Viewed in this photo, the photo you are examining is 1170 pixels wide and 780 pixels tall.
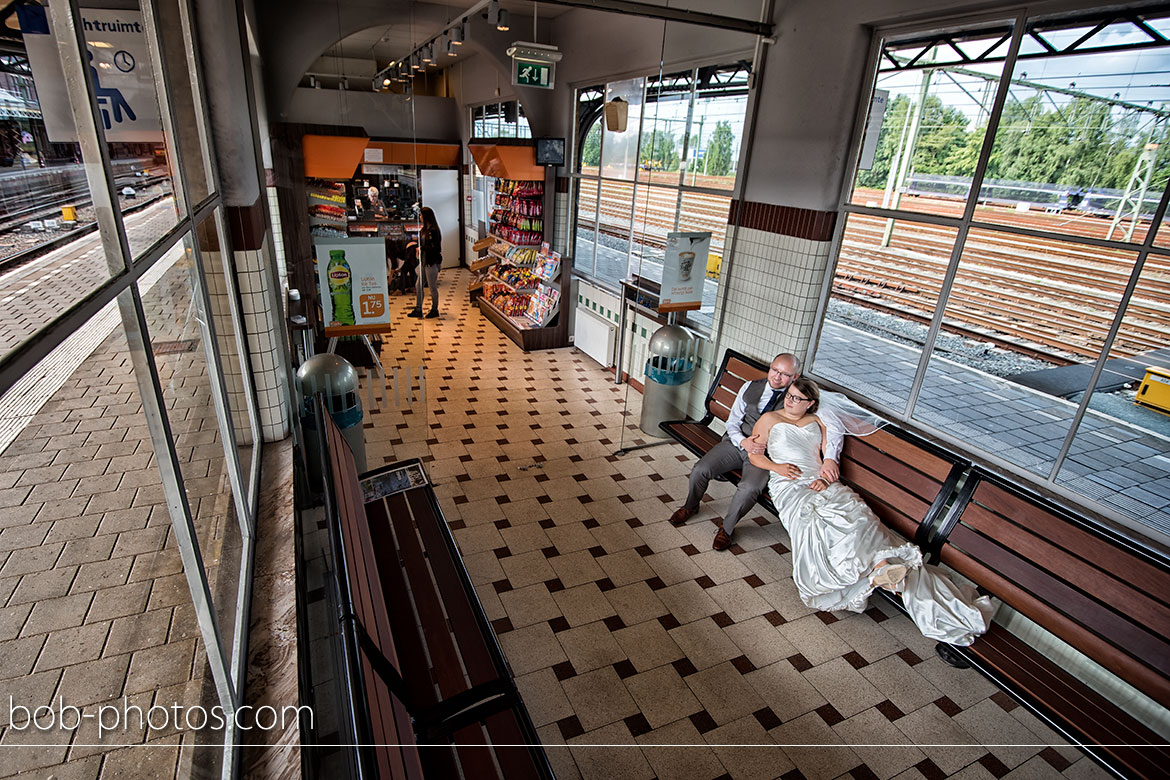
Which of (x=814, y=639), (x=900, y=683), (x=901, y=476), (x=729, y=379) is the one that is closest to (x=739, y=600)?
(x=814, y=639)

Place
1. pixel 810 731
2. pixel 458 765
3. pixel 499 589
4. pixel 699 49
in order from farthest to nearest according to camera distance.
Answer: pixel 699 49, pixel 499 589, pixel 810 731, pixel 458 765

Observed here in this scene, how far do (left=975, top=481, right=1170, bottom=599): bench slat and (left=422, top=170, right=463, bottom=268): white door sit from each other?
1192cm

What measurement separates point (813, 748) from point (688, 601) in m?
1.13

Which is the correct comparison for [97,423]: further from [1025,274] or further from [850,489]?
[1025,274]

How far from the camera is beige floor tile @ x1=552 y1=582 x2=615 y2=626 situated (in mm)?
3621

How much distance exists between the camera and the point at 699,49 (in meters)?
5.57

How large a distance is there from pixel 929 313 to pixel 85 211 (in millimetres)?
4590

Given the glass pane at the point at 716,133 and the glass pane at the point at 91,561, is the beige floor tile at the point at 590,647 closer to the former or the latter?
the glass pane at the point at 91,561

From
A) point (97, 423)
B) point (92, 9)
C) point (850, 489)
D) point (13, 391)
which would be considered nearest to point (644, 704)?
point (850, 489)

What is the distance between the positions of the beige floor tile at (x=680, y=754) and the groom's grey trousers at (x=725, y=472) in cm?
171

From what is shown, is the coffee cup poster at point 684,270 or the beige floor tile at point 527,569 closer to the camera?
the beige floor tile at point 527,569

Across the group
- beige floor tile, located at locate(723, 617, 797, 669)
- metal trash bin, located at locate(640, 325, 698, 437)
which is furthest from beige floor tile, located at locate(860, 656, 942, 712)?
metal trash bin, located at locate(640, 325, 698, 437)

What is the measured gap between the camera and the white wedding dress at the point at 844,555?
10.6ft

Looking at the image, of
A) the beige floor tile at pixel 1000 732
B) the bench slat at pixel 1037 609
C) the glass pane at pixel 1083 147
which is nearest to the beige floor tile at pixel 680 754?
the beige floor tile at pixel 1000 732
